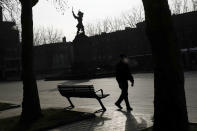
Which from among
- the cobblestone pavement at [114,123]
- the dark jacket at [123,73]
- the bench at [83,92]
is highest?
the dark jacket at [123,73]

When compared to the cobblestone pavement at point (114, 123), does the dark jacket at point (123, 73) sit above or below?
above

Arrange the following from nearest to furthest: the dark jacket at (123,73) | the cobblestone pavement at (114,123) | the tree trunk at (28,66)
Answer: the cobblestone pavement at (114,123) < the tree trunk at (28,66) < the dark jacket at (123,73)

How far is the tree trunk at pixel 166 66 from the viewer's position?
6.07 m

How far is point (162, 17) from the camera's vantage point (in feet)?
19.9

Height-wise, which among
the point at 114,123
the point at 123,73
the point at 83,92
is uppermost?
the point at 123,73

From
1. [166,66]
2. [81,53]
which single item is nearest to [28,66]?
[166,66]

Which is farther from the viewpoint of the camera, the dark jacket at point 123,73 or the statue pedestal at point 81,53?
the statue pedestal at point 81,53

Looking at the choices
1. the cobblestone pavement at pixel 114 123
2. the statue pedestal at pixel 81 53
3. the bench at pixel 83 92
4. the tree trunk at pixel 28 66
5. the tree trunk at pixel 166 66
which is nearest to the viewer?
the tree trunk at pixel 166 66

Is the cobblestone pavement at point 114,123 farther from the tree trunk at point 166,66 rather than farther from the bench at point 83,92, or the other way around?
the tree trunk at point 166,66

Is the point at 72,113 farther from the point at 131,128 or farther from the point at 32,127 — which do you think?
the point at 131,128

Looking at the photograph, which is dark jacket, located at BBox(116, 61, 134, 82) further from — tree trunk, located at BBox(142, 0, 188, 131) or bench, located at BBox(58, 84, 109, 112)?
tree trunk, located at BBox(142, 0, 188, 131)

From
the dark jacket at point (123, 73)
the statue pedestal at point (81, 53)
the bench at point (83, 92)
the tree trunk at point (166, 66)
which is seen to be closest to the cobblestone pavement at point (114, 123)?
the bench at point (83, 92)

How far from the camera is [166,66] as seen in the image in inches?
239

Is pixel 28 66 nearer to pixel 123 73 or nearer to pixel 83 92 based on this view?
pixel 83 92
